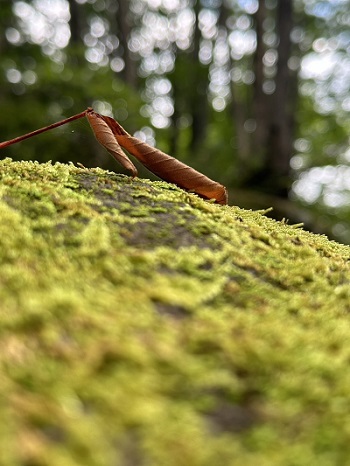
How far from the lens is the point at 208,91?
62.7 ft

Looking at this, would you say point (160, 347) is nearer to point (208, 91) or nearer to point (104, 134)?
point (104, 134)

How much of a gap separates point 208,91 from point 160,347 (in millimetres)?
19255

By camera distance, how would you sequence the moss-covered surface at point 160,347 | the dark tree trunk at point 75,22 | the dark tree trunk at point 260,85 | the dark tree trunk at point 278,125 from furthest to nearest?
the dark tree trunk at point 75,22 → the dark tree trunk at point 260,85 → the dark tree trunk at point 278,125 → the moss-covered surface at point 160,347

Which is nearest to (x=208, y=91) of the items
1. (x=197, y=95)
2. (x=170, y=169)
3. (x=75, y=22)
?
(x=197, y=95)

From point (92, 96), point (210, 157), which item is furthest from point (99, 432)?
point (210, 157)

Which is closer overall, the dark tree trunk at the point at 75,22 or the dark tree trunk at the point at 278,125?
the dark tree trunk at the point at 278,125

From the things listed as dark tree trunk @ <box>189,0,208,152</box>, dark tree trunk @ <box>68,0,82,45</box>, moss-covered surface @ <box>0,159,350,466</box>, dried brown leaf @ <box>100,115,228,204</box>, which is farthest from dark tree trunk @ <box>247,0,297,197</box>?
moss-covered surface @ <box>0,159,350,466</box>

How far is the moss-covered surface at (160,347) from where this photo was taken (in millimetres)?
602

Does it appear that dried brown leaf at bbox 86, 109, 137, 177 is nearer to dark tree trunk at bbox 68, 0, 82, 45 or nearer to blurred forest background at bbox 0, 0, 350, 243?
blurred forest background at bbox 0, 0, 350, 243

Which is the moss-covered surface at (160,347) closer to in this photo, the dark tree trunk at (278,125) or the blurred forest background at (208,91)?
the blurred forest background at (208,91)

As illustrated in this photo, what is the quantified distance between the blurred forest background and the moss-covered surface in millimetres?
1196

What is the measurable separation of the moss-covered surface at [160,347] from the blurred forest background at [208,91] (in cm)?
120

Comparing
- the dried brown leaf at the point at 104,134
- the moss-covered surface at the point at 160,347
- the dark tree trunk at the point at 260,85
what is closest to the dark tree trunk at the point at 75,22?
the dark tree trunk at the point at 260,85

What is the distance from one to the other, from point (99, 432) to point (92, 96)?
27.5 feet
